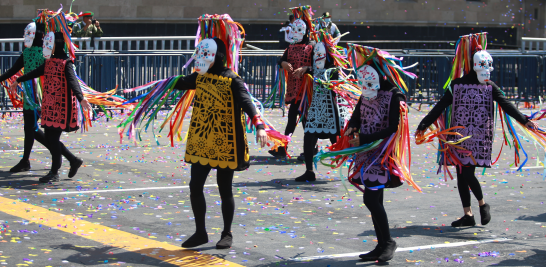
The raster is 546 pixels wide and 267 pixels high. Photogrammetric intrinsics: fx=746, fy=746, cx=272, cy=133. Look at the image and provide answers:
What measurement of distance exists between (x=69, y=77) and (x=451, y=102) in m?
4.10

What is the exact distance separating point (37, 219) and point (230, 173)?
189 cm

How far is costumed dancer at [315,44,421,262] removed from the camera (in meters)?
5.55

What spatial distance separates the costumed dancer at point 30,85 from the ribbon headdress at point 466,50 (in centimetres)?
436

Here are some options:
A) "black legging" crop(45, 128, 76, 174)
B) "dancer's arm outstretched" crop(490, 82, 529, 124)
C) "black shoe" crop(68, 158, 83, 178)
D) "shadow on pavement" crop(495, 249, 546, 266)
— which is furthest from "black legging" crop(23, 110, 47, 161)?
"shadow on pavement" crop(495, 249, 546, 266)

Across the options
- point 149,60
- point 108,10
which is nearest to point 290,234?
point 149,60

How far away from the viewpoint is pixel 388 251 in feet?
18.0

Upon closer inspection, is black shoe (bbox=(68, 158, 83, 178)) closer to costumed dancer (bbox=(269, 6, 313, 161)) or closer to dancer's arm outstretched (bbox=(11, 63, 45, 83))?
dancer's arm outstretched (bbox=(11, 63, 45, 83))

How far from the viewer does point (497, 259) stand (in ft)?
18.4

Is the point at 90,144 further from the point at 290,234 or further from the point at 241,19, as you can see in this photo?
the point at 241,19

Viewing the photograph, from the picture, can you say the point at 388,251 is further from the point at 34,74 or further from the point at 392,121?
the point at 34,74

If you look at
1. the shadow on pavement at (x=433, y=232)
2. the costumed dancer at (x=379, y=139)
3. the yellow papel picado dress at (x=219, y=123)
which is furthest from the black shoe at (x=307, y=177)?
the yellow papel picado dress at (x=219, y=123)

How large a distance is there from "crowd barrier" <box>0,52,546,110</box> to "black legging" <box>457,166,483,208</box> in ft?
23.1

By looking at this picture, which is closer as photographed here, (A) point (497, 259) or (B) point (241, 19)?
(A) point (497, 259)

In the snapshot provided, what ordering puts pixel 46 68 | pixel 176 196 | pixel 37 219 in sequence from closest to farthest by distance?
pixel 37 219 < pixel 176 196 < pixel 46 68
